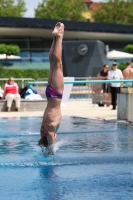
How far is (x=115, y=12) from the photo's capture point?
95.8 meters

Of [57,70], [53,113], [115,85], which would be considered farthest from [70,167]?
[115,85]

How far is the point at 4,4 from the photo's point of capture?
92625mm

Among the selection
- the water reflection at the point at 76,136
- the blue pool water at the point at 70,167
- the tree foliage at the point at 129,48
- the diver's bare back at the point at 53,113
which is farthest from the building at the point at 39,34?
the diver's bare back at the point at 53,113

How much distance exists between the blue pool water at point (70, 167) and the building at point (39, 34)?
114 feet

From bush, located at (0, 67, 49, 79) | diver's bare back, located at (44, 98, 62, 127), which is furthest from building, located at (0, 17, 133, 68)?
diver's bare back, located at (44, 98, 62, 127)

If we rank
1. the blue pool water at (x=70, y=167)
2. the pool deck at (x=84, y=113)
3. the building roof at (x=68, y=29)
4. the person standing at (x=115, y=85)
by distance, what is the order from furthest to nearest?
1. the building roof at (x=68, y=29)
2. the person standing at (x=115, y=85)
3. the pool deck at (x=84, y=113)
4. the blue pool water at (x=70, y=167)

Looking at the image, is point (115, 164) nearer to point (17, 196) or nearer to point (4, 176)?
point (4, 176)

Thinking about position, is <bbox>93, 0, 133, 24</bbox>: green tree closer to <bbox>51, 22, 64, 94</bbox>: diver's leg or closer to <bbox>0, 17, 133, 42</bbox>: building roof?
<bbox>0, 17, 133, 42</bbox>: building roof

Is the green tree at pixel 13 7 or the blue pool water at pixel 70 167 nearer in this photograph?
the blue pool water at pixel 70 167

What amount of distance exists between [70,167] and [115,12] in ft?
296

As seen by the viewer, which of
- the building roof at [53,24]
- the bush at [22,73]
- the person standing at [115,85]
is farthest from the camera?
the building roof at [53,24]

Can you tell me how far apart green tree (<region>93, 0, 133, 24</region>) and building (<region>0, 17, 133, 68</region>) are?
42633 millimetres

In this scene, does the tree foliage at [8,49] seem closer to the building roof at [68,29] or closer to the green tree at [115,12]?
the building roof at [68,29]

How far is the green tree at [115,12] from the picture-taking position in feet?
311
